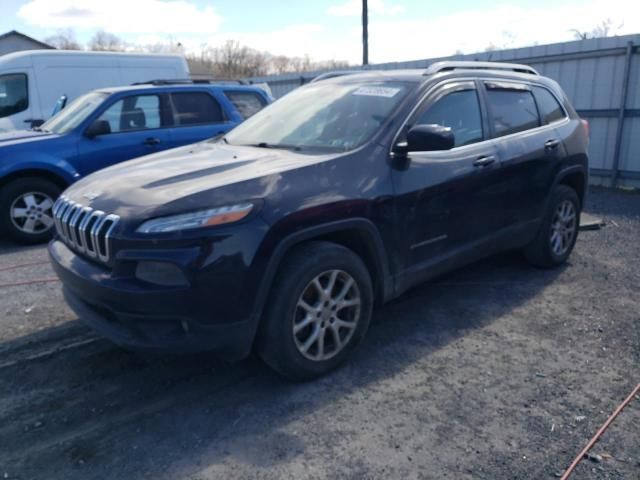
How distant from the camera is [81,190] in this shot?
3418 millimetres

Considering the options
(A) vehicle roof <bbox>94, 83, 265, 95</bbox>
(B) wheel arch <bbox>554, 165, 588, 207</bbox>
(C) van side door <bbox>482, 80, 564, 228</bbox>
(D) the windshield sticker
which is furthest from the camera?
(A) vehicle roof <bbox>94, 83, 265, 95</bbox>

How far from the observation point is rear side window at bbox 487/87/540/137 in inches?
171

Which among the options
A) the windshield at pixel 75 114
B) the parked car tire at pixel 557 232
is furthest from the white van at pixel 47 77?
the parked car tire at pixel 557 232

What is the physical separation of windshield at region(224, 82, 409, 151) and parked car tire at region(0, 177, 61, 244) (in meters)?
3.26

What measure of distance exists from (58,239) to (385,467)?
8.10ft

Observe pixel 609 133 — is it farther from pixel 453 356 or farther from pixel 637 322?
pixel 453 356

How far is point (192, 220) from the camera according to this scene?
8.98ft

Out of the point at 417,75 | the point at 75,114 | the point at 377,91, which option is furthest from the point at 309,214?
the point at 75,114

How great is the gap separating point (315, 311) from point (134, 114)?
16.4 ft

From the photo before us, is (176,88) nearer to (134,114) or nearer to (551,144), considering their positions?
(134,114)

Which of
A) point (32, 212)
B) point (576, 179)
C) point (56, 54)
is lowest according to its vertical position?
point (32, 212)

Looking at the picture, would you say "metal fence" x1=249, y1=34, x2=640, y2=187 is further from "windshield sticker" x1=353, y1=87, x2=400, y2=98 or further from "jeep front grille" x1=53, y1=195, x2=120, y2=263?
"jeep front grille" x1=53, y1=195, x2=120, y2=263

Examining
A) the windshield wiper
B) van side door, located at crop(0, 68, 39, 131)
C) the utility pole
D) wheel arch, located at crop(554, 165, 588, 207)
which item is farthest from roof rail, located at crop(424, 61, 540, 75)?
the utility pole

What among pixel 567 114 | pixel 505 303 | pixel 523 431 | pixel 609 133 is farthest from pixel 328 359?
pixel 609 133
